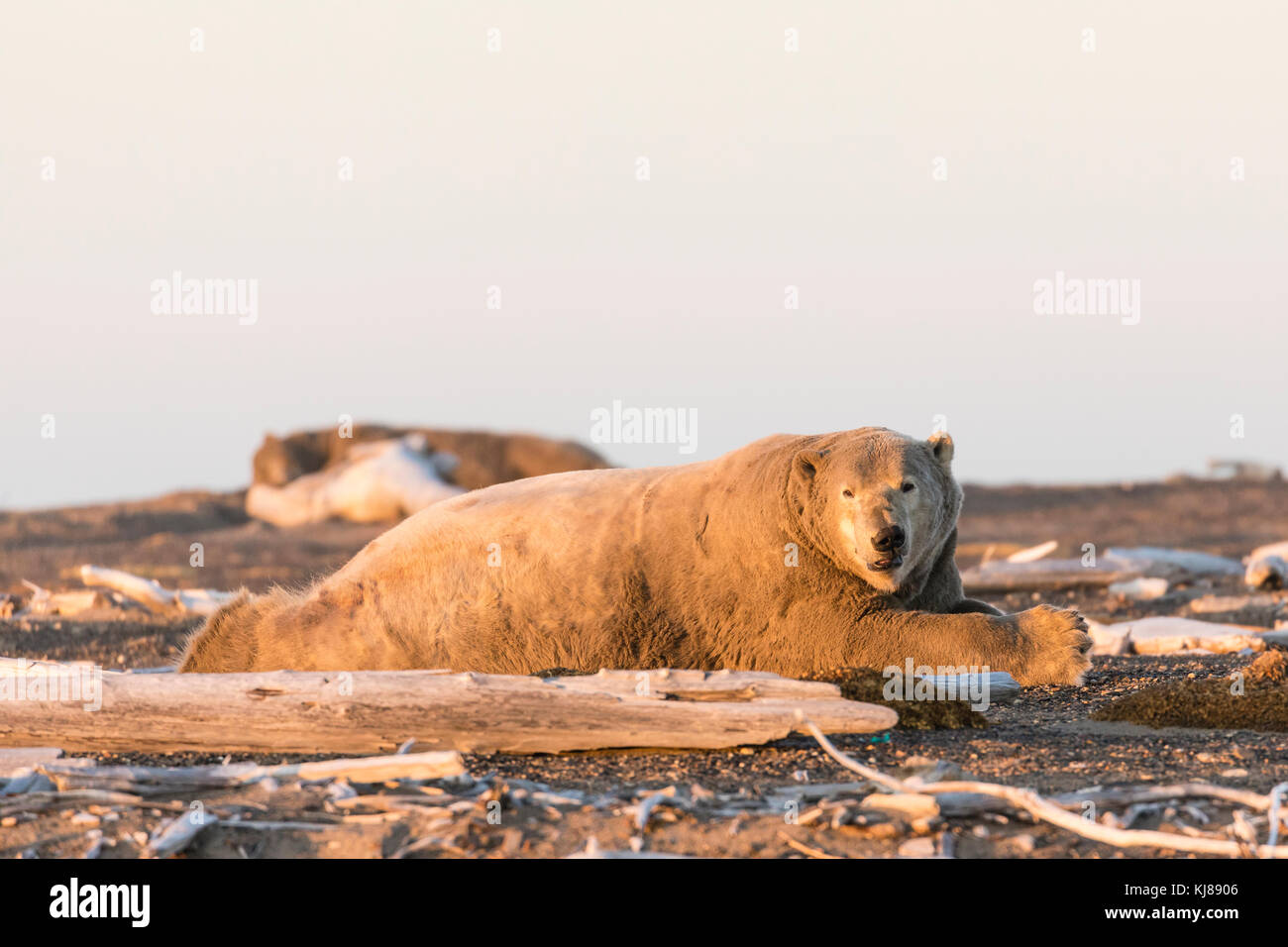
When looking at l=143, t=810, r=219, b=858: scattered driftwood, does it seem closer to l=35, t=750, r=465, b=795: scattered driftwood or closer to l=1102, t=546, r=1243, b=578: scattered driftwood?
l=35, t=750, r=465, b=795: scattered driftwood

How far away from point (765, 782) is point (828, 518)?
7.39 ft

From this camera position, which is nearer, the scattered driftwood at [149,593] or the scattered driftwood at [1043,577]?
the scattered driftwood at [149,593]

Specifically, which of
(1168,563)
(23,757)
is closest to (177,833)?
(23,757)

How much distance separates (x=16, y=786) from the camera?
168 inches

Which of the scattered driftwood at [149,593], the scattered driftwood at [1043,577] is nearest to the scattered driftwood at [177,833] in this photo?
the scattered driftwood at [149,593]

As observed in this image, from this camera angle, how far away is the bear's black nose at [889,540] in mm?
6246

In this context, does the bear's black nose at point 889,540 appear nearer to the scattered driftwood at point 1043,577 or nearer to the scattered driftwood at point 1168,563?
the scattered driftwood at point 1043,577

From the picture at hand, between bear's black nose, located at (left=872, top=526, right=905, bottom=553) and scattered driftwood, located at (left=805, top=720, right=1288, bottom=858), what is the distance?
2.27 meters

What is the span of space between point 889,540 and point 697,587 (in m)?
1.05

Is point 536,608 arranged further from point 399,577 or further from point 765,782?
point 765,782

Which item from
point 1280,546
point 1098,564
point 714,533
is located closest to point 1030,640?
point 714,533

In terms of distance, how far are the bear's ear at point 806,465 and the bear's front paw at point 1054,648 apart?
1.28m
